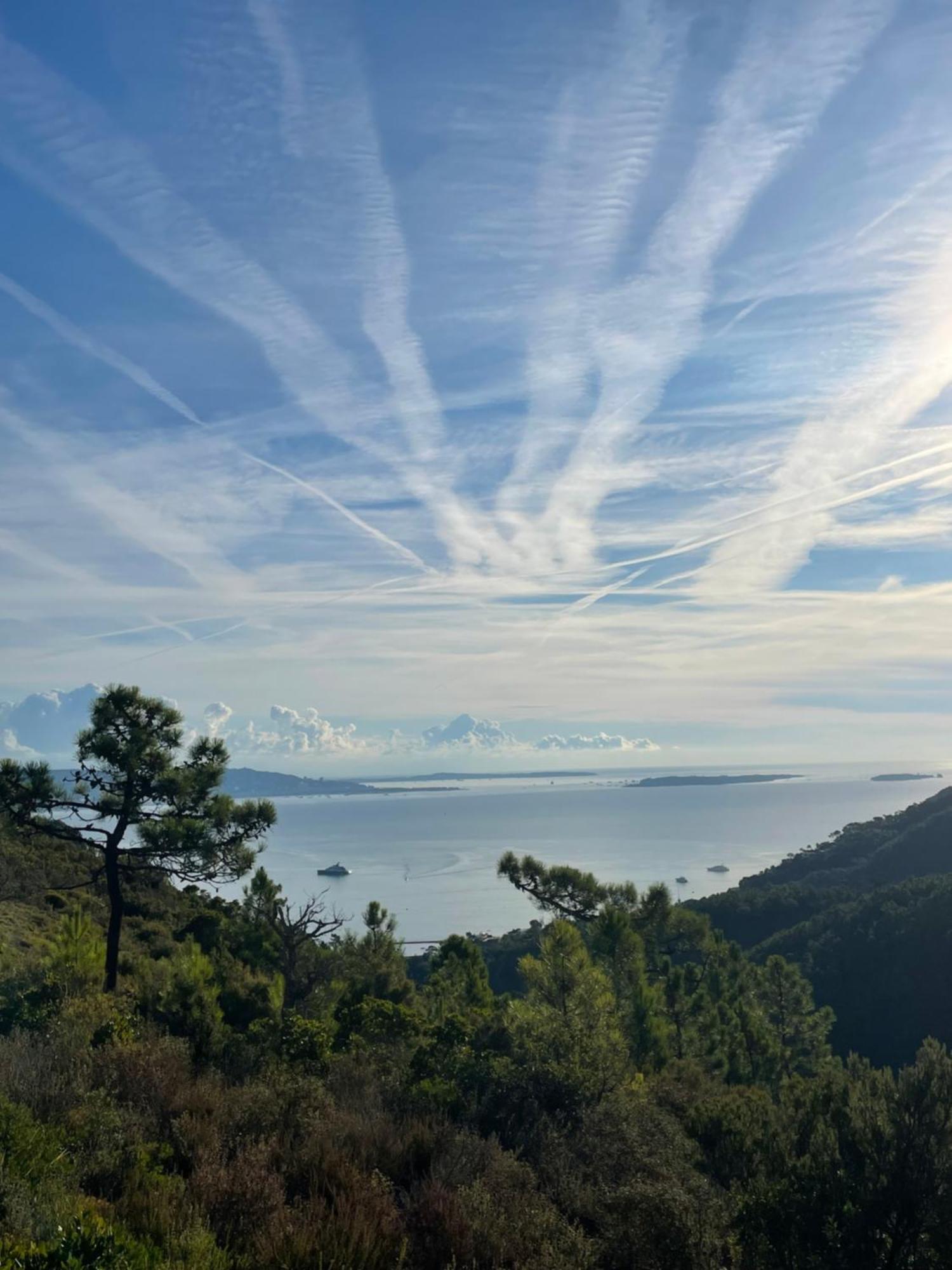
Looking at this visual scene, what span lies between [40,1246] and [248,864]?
30.2 feet

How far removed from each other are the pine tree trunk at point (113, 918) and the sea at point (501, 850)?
28.9 metres

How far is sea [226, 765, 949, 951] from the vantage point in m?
79.9

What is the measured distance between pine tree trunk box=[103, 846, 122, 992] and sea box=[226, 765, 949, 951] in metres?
28.9

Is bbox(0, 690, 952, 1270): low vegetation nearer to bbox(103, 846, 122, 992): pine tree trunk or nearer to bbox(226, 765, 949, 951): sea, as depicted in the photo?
bbox(103, 846, 122, 992): pine tree trunk

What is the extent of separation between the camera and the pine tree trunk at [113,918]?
12625 mm

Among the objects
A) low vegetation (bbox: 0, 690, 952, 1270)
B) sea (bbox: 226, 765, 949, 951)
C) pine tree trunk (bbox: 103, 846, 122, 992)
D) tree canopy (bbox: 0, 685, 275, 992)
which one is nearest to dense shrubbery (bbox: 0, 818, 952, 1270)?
low vegetation (bbox: 0, 690, 952, 1270)

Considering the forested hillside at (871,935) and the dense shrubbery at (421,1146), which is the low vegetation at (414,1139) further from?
the forested hillside at (871,935)

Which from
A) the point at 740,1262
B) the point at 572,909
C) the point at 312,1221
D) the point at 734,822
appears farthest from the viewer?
the point at 734,822

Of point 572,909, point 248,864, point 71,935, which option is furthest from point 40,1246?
point 572,909

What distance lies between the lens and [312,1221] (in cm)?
517

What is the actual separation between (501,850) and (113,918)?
105895 millimetres

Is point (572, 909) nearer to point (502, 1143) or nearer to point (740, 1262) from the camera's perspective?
point (502, 1143)

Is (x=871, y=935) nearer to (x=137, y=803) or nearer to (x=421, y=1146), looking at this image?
(x=137, y=803)

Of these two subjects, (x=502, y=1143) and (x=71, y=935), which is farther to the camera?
(x=71, y=935)
